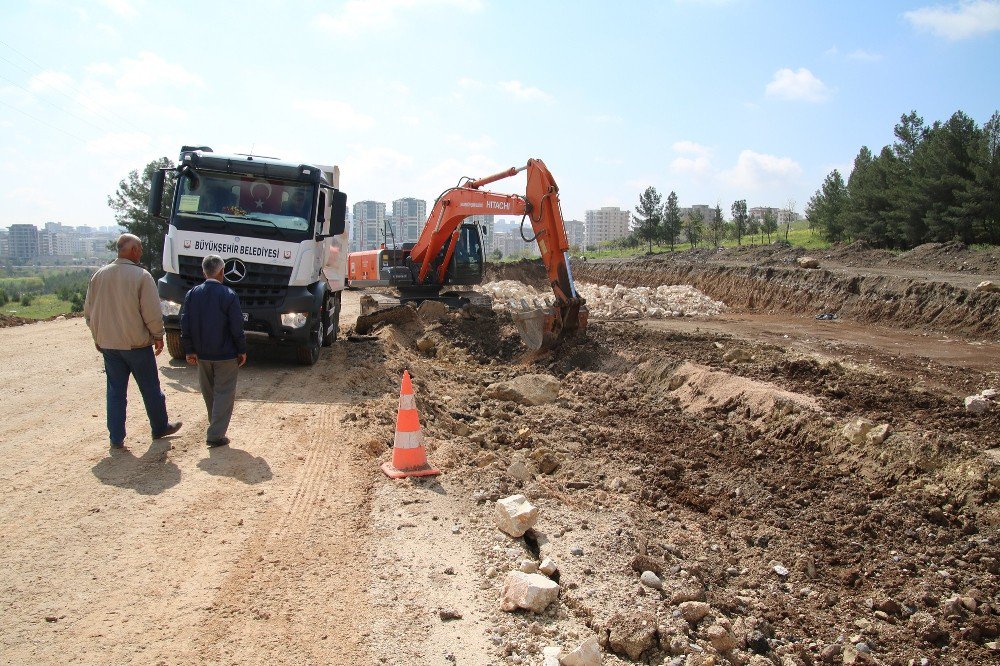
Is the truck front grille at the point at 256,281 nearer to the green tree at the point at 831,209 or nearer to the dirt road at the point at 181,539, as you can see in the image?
the dirt road at the point at 181,539

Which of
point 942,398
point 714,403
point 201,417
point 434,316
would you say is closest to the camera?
point 201,417

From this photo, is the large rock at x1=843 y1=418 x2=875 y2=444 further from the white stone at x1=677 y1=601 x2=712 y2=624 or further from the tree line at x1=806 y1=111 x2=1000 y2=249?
the tree line at x1=806 y1=111 x2=1000 y2=249

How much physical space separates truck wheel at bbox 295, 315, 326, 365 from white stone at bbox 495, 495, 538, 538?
5515 mm

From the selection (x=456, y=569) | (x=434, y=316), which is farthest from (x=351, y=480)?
(x=434, y=316)

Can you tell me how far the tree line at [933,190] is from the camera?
27.0 metres

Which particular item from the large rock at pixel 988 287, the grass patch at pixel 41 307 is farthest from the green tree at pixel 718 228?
the grass patch at pixel 41 307

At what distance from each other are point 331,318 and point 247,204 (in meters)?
2.48

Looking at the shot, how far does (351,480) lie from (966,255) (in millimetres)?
24419

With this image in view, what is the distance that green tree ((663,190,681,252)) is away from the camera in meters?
46.5

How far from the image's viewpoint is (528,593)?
3756 millimetres

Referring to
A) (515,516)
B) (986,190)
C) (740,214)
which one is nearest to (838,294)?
(986,190)

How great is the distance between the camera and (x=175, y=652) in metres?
3.21

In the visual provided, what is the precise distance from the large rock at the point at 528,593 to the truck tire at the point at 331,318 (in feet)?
24.3

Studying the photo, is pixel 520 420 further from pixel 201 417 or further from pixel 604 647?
pixel 604 647
